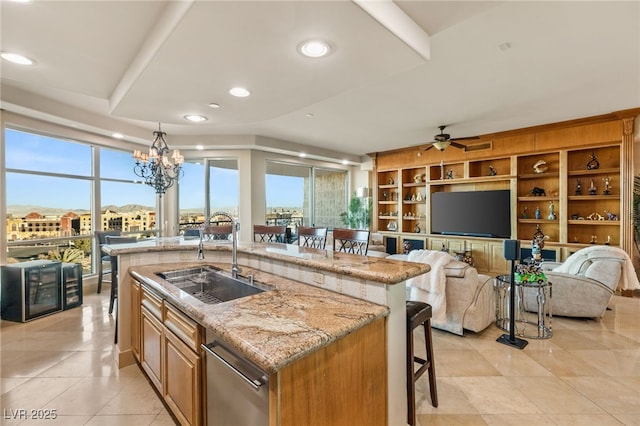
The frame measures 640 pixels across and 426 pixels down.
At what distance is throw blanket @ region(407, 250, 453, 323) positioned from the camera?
3023 mm

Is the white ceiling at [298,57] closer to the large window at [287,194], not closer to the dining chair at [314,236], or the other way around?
the dining chair at [314,236]

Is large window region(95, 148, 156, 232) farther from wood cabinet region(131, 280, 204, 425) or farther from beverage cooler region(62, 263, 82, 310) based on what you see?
wood cabinet region(131, 280, 204, 425)

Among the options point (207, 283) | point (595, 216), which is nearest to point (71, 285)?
point (207, 283)

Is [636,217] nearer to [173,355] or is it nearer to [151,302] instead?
[173,355]

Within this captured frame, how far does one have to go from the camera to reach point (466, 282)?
302 centimetres

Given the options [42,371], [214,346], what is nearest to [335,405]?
[214,346]

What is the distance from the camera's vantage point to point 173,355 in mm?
1792

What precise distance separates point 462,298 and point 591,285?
1717 millimetres

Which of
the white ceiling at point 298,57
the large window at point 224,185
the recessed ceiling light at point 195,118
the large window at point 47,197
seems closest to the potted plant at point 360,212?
the large window at point 224,185

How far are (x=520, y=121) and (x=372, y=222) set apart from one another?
4.13 metres

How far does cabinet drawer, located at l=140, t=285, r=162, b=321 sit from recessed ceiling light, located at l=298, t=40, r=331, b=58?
1896 millimetres

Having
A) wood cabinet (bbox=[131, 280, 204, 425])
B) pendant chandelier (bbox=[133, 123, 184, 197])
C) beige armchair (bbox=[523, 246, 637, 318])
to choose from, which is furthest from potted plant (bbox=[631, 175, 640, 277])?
pendant chandelier (bbox=[133, 123, 184, 197])

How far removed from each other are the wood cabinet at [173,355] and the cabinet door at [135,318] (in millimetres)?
119

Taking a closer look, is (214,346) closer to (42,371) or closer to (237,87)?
(237,87)
